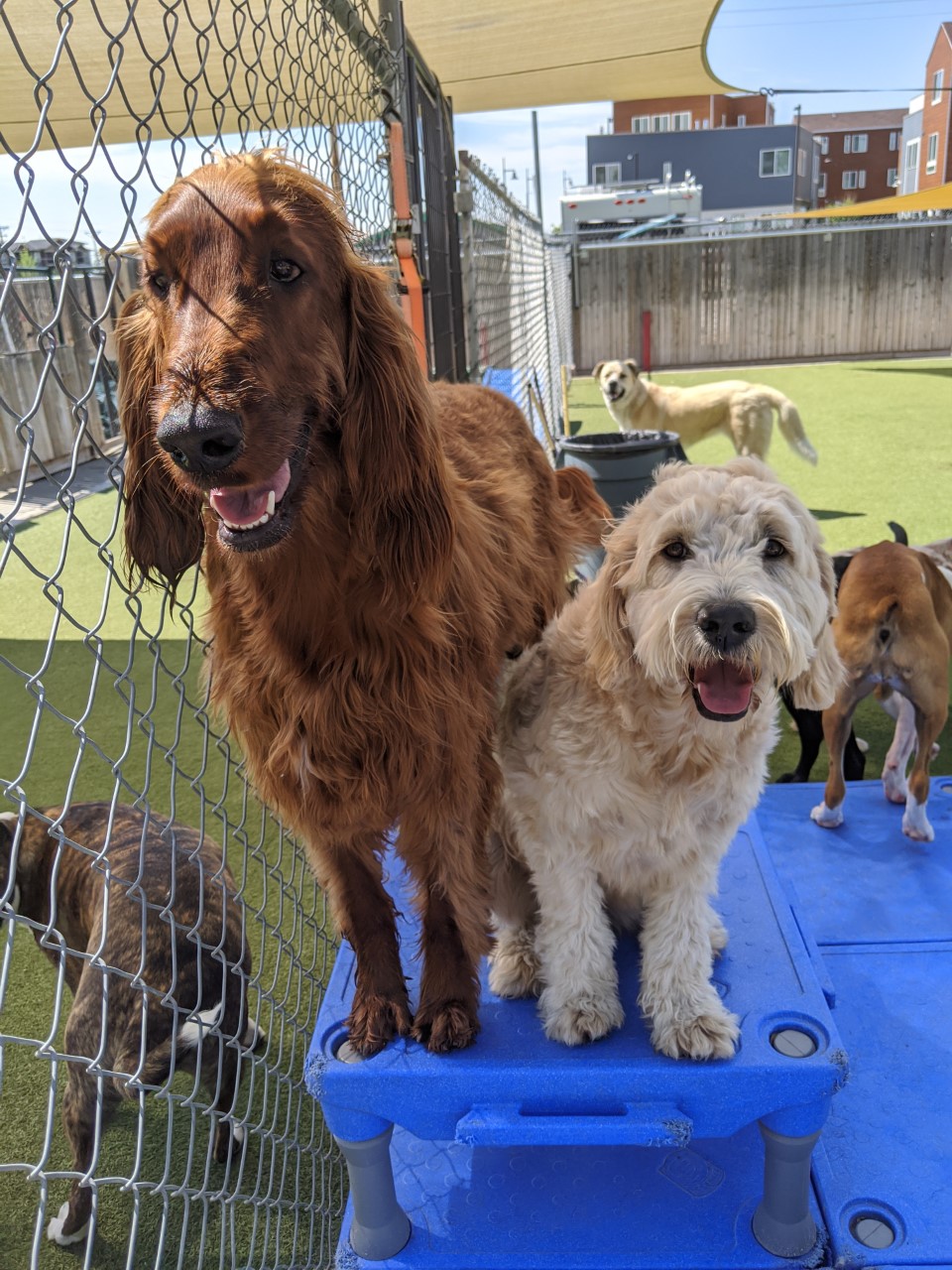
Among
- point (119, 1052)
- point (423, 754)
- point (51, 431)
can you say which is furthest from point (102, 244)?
point (51, 431)

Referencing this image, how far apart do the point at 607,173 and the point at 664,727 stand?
41.2 meters

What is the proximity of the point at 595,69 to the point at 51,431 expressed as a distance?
6.41m

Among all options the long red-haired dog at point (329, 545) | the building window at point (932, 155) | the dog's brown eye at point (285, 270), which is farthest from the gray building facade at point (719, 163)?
the dog's brown eye at point (285, 270)

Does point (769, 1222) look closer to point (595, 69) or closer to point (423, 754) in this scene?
point (423, 754)

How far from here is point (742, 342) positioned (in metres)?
19.4

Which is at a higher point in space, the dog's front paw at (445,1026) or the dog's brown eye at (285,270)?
the dog's brown eye at (285,270)

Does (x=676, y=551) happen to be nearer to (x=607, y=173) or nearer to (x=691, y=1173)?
(x=691, y=1173)

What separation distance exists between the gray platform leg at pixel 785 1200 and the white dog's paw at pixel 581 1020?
0.38 metres

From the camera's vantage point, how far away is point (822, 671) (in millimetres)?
2053

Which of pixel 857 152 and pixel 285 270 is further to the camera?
pixel 857 152

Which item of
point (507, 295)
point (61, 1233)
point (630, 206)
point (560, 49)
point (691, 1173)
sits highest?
point (630, 206)

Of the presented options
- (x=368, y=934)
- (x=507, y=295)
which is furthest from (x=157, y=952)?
(x=507, y=295)

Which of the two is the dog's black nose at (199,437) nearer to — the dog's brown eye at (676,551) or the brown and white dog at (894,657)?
the dog's brown eye at (676,551)

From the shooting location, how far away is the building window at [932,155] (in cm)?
3738
